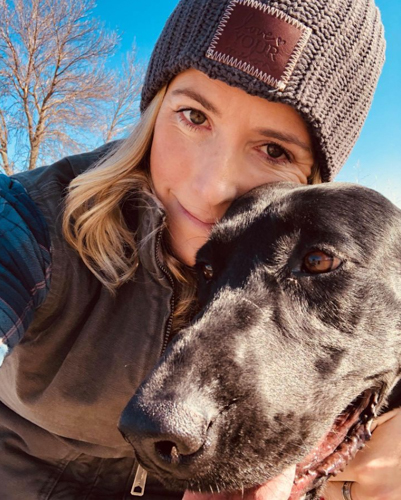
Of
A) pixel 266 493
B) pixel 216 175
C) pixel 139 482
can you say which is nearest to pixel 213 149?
pixel 216 175

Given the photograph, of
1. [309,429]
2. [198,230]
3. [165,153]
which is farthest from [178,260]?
[309,429]

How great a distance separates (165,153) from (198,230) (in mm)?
411

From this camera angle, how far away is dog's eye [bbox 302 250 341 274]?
71.0 inches

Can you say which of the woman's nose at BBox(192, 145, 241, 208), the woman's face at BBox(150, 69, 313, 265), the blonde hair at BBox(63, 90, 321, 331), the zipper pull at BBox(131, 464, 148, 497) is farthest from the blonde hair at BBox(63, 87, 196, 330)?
the zipper pull at BBox(131, 464, 148, 497)

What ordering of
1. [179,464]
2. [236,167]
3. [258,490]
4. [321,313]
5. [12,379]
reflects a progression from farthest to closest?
[12,379] → [236,167] → [321,313] → [258,490] → [179,464]

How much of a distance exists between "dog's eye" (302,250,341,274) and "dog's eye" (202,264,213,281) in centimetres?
52

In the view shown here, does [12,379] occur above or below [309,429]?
below

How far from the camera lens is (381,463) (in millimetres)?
2035

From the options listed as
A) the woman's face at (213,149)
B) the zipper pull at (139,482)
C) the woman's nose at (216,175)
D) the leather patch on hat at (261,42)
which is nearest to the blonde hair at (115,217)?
the woman's face at (213,149)

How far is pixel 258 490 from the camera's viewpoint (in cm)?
158

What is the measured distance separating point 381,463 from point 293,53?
72.9 inches

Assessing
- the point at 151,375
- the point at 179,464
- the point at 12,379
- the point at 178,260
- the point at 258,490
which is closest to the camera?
the point at 179,464

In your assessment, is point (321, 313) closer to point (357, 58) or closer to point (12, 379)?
point (357, 58)

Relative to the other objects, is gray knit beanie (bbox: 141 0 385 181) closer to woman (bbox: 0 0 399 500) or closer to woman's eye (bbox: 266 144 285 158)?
woman (bbox: 0 0 399 500)
